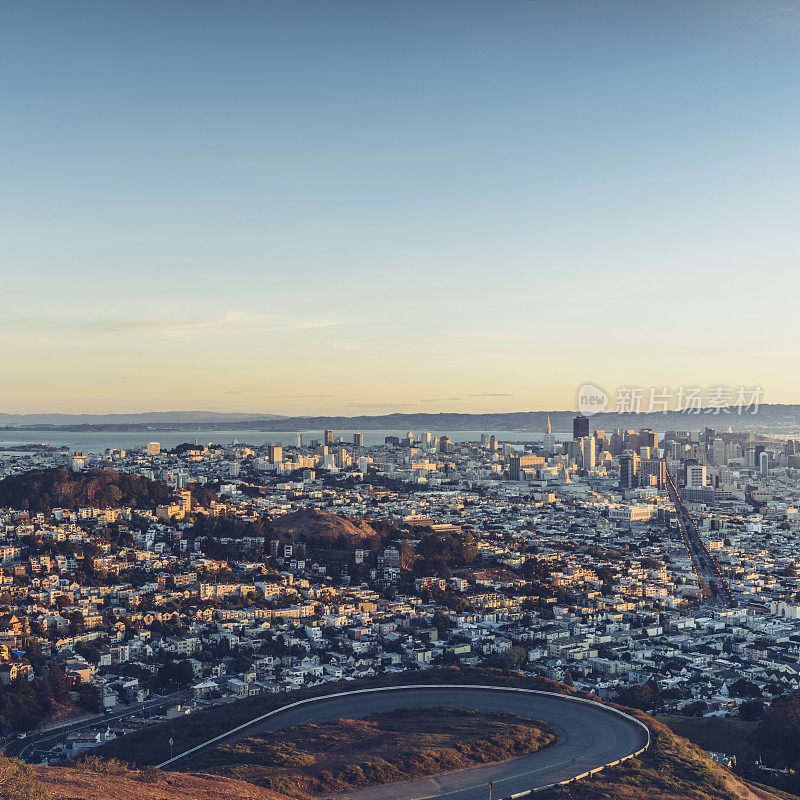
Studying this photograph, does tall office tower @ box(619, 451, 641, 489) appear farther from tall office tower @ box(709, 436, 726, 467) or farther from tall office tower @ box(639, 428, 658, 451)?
tall office tower @ box(639, 428, 658, 451)

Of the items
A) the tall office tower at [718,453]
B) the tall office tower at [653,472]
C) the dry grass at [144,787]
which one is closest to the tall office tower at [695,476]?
the tall office tower at [653,472]

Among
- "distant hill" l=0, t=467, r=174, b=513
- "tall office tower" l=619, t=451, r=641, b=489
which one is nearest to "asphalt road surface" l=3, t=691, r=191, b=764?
"distant hill" l=0, t=467, r=174, b=513

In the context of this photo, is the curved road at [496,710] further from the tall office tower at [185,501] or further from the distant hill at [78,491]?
the distant hill at [78,491]

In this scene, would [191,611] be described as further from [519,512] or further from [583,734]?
[519,512]

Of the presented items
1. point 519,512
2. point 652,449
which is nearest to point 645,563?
point 519,512

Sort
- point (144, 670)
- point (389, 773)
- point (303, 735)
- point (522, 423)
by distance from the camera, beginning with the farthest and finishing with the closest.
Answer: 1. point (522, 423)
2. point (144, 670)
3. point (303, 735)
4. point (389, 773)

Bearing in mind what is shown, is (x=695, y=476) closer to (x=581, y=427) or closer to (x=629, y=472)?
(x=629, y=472)
